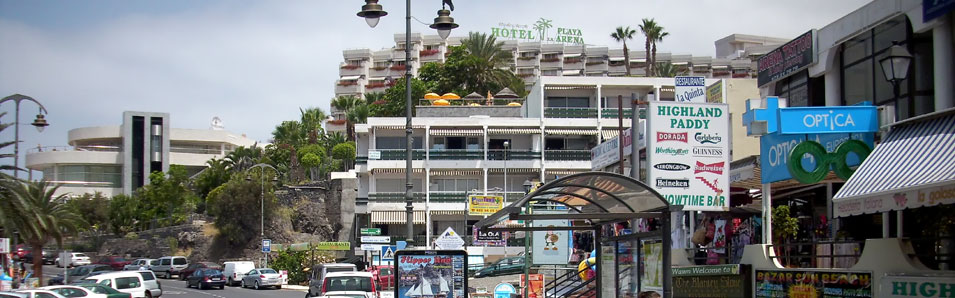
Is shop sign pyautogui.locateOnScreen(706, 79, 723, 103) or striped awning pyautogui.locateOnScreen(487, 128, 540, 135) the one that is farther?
striped awning pyautogui.locateOnScreen(487, 128, 540, 135)

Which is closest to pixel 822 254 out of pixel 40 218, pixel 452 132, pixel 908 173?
pixel 908 173

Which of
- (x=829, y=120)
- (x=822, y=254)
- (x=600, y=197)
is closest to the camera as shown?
(x=600, y=197)

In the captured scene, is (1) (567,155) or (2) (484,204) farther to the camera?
(1) (567,155)

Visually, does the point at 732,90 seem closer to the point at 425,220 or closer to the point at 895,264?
the point at 895,264

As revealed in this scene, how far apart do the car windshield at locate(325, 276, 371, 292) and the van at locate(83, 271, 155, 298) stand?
10642 mm

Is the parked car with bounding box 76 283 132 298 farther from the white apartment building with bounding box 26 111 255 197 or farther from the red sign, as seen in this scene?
the white apartment building with bounding box 26 111 255 197

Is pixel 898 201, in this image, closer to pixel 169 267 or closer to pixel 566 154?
pixel 566 154

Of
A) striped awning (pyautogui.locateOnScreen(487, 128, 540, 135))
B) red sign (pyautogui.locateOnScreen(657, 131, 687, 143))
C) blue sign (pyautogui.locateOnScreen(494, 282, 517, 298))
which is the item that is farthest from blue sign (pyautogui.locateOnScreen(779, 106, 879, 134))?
striped awning (pyautogui.locateOnScreen(487, 128, 540, 135))

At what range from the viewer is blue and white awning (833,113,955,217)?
11.5m

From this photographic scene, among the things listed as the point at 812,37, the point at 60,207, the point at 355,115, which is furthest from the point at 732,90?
the point at 355,115

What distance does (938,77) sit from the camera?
16.2m

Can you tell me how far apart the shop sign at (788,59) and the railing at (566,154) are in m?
35.0

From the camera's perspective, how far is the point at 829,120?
54.7 ft

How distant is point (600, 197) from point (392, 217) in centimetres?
4593
